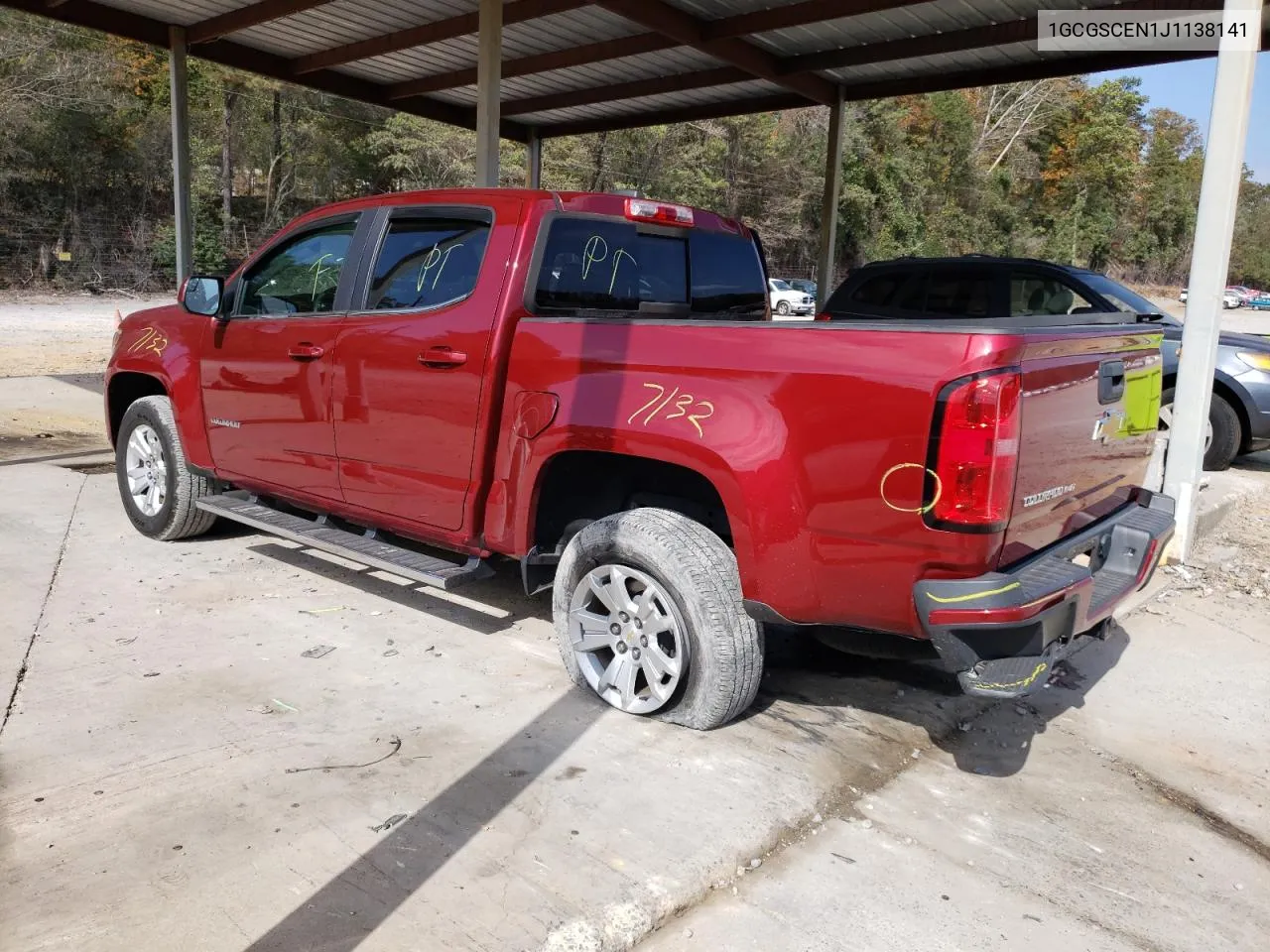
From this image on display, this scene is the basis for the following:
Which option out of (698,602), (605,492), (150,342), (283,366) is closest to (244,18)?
(150,342)

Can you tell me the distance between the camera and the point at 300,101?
3659 centimetres

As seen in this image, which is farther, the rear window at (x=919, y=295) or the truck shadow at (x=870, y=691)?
the rear window at (x=919, y=295)

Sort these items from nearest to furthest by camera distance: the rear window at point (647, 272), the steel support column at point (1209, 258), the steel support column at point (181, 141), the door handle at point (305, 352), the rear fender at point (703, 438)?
1. the rear fender at point (703, 438)
2. the rear window at point (647, 272)
3. the door handle at point (305, 352)
4. the steel support column at point (1209, 258)
5. the steel support column at point (181, 141)

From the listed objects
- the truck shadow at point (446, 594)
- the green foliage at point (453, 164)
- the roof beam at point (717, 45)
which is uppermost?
the green foliage at point (453, 164)

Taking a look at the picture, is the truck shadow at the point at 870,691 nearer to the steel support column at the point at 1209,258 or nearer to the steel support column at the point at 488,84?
the steel support column at the point at 1209,258

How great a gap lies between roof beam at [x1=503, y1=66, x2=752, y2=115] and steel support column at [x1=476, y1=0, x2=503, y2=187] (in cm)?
321

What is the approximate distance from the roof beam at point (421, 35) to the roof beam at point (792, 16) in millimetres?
1536

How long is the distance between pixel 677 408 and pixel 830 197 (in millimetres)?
9997

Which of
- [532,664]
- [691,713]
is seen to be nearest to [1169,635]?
[691,713]

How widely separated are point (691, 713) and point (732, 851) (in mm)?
726

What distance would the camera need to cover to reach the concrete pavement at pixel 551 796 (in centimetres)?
261

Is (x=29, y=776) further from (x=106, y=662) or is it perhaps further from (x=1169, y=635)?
(x=1169, y=635)

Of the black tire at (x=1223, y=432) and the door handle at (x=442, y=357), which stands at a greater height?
the door handle at (x=442, y=357)

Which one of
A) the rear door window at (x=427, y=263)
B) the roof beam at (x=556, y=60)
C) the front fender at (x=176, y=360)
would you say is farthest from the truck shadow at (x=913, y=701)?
the roof beam at (x=556, y=60)
